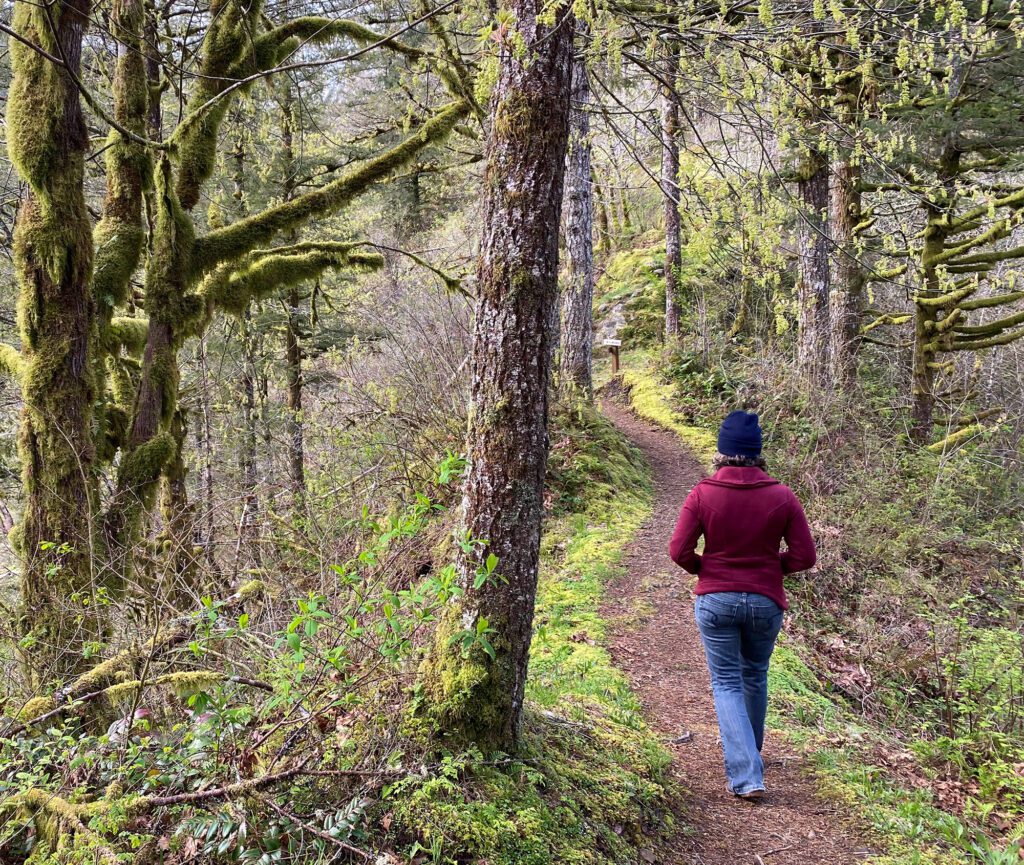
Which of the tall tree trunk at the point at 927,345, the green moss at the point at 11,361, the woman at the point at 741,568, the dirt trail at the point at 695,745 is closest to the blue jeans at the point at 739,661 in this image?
the woman at the point at 741,568

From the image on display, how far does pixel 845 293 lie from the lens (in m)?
10.9

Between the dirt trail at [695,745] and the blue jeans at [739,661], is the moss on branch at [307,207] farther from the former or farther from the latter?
the blue jeans at [739,661]

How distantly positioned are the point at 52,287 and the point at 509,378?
189 inches

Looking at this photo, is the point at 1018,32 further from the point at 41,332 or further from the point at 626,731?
the point at 41,332

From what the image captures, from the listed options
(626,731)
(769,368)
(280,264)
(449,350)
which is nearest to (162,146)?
(280,264)

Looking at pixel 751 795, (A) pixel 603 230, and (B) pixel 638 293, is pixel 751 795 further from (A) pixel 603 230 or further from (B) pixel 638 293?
(A) pixel 603 230

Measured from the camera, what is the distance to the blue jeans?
3537 millimetres

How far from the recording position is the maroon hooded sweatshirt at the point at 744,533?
354cm

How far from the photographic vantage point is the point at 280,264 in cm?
736

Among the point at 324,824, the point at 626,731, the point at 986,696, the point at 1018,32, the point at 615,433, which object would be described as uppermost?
the point at 1018,32

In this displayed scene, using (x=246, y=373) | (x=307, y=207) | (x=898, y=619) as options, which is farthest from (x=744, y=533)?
(x=246, y=373)

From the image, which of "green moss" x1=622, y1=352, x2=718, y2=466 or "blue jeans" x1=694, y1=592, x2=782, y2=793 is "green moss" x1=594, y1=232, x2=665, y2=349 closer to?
"green moss" x1=622, y1=352, x2=718, y2=466

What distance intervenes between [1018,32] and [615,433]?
7.58 meters

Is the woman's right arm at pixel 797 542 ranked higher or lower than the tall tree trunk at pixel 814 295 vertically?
lower
